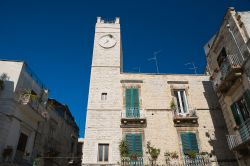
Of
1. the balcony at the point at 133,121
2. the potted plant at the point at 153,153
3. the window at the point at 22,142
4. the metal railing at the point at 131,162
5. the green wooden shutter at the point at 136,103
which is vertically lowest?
the metal railing at the point at 131,162

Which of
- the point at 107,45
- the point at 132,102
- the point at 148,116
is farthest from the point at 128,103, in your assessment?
the point at 107,45

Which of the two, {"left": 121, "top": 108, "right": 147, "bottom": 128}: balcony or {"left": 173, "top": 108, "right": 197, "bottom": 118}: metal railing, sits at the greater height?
{"left": 173, "top": 108, "right": 197, "bottom": 118}: metal railing

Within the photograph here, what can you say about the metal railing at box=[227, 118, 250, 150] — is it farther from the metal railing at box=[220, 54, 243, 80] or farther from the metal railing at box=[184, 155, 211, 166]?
the metal railing at box=[220, 54, 243, 80]

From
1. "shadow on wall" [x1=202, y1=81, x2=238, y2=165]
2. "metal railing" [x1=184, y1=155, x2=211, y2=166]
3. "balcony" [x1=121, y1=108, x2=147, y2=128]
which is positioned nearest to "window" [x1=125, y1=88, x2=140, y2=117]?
"balcony" [x1=121, y1=108, x2=147, y2=128]

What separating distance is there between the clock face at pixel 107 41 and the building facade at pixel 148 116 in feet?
2.79

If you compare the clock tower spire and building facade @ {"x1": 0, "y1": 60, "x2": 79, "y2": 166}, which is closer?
building facade @ {"x1": 0, "y1": 60, "x2": 79, "y2": 166}

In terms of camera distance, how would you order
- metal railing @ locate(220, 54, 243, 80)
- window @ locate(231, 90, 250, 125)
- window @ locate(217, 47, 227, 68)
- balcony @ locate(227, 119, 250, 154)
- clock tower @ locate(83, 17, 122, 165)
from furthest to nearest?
window @ locate(217, 47, 227, 68) < clock tower @ locate(83, 17, 122, 165) < metal railing @ locate(220, 54, 243, 80) < window @ locate(231, 90, 250, 125) < balcony @ locate(227, 119, 250, 154)

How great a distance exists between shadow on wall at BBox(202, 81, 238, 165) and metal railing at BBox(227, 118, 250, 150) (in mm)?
2240

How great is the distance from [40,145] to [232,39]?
1846 cm

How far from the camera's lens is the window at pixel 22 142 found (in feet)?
57.3

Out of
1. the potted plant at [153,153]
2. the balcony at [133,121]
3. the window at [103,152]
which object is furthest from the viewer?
the balcony at [133,121]

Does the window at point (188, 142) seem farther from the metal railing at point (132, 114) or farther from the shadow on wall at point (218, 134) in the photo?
the metal railing at point (132, 114)

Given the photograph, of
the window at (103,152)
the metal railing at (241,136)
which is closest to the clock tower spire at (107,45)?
the window at (103,152)

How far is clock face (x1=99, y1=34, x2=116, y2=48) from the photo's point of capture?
19.9 m
